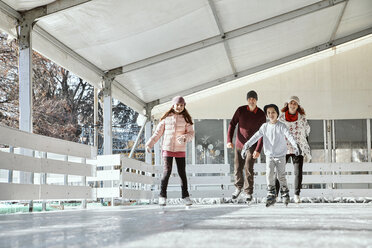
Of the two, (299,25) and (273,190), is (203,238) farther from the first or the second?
(299,25)

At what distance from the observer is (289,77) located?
17.1 m

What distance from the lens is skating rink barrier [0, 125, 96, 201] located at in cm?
610

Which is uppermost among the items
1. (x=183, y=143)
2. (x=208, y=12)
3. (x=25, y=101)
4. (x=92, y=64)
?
(x=208, y=12)

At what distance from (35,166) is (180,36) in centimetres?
445

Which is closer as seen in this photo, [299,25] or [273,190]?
[273,190]

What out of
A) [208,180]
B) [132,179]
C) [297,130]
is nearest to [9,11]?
[297,130]

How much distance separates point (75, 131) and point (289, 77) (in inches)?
382

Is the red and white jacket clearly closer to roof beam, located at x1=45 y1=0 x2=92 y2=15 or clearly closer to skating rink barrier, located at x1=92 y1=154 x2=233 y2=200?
roof beam, located at x1=45 y1=0 x2=92 y2=15

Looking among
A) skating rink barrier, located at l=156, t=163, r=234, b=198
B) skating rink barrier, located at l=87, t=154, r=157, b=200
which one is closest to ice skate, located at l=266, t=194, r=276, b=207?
skating rink barrier, located at l=87, t=154, r=157, b=200

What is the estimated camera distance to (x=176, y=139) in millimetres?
7109

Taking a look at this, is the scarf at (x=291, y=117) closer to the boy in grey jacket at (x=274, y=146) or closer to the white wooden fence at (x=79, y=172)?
the boy in grey jacket at (x=274, y=146)

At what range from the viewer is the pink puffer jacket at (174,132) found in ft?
23.3

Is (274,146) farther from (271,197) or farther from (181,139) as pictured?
(181,139)

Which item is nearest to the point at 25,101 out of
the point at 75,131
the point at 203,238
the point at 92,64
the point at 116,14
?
the point at 116,14
